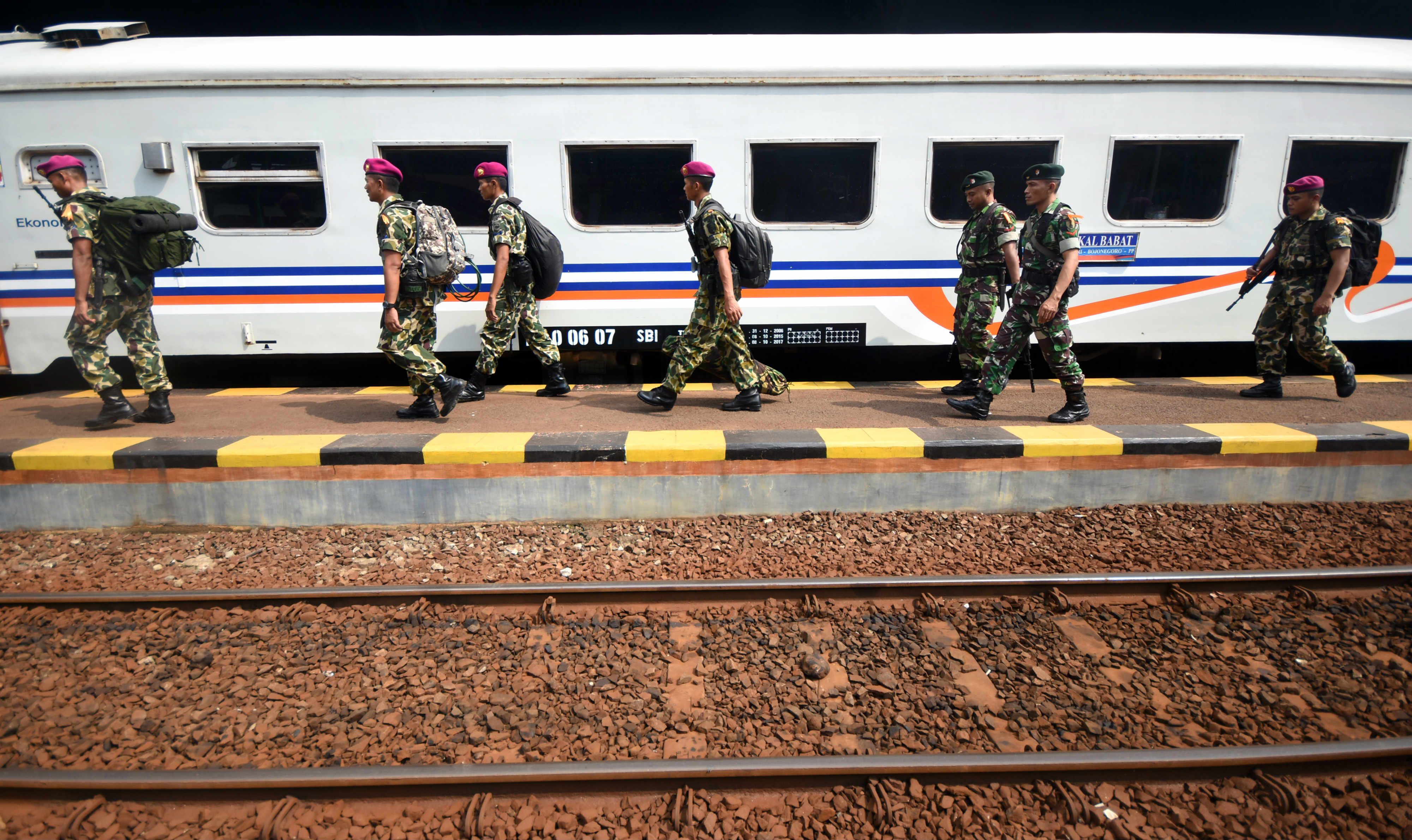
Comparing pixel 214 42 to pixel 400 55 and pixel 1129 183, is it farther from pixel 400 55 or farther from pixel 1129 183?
pixel 1129 183

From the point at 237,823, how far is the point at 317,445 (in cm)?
260

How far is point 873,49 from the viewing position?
A: 5832mm

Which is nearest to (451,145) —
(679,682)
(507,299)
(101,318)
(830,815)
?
(507,299)

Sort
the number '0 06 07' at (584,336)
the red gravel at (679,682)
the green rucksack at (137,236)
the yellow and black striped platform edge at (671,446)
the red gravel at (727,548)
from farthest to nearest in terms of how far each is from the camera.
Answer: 1. the number '0 06 07' at (584,336)
2. the green rucksack at (137,236)
3. the yellow and black striped platform edge at (671,446)
4. the red gravel at (727,548)
5. the red gravel at (679,682)

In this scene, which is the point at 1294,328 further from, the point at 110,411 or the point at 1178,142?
the point at 110,411

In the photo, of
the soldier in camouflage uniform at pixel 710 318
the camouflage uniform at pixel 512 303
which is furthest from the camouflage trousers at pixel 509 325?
the soldier in camouflage uniform at pixel 710 318

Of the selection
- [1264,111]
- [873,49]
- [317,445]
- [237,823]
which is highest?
[873,49]

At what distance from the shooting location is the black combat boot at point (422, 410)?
16.9 ft

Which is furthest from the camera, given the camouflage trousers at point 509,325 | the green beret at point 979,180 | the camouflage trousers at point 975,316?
the camouflage trousers at point 509,325

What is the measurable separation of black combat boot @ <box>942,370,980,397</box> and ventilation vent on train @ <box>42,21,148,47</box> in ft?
24.7

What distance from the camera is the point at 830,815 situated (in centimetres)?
216

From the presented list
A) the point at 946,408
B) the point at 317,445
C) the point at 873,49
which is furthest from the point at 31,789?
the point at 873,49

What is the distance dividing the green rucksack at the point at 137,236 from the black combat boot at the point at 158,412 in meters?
0.72

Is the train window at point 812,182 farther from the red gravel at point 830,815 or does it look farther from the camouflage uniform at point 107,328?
the red gravel at point 830,815
